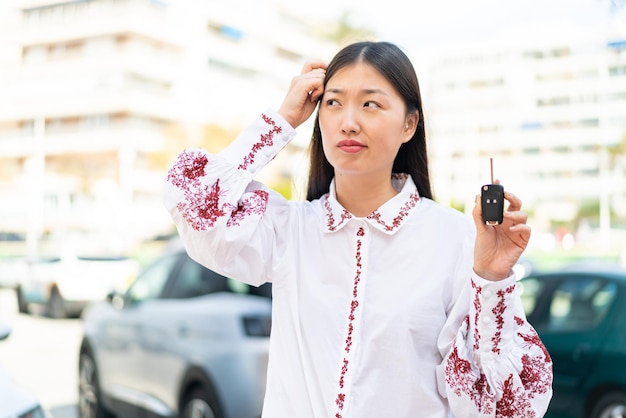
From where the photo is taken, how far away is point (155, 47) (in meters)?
57.3

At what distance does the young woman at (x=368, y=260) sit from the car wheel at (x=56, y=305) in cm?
1551

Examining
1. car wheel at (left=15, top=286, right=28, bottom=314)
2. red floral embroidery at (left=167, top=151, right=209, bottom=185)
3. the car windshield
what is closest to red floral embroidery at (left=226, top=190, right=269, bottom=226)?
red floral embroidery at (left=167, top=151, right=209, bottom=185)

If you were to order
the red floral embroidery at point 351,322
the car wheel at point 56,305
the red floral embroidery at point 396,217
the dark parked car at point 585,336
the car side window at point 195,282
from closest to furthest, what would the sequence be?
the red floral embroidery at point 351,322
the red floral embroidery at point 396,217
the dark parked car at point 585,336
the car side window at point 195,282
the car wheel at point 56,305

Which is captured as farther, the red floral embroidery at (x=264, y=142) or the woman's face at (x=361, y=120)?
the red floral embroidery at (x=264, y=142)

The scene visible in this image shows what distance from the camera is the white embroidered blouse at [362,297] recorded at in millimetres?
Answer: 1893

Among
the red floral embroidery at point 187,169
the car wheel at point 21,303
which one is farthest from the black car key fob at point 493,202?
the car wheel at point 21,303

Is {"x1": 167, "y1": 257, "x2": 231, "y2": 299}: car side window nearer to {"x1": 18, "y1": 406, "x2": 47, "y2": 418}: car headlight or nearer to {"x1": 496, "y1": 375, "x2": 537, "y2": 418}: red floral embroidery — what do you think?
{"x1": 18, "y1": 406, "x2": 47, "y2": 418}: car headlight

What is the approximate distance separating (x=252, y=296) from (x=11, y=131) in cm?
5834

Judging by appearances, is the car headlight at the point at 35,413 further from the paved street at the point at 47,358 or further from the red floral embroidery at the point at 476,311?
the red floral embroidery at the point at 476,311

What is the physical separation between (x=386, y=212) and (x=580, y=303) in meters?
4.49

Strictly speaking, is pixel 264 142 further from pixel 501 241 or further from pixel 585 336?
pixel 585 336

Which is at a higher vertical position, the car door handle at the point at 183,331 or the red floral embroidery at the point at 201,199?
the red floral embroidery at the point at 201,199

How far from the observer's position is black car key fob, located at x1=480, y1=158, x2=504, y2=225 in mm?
1813

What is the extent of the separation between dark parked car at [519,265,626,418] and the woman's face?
409 cm
